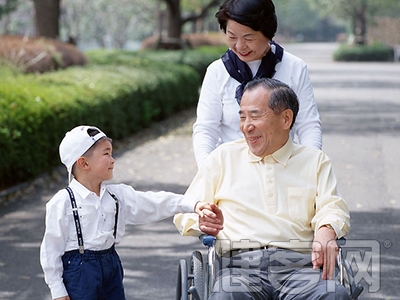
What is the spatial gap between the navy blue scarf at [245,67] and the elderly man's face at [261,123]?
44 centimetres

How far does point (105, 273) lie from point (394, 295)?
245 cm

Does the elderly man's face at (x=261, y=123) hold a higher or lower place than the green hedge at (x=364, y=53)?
higher

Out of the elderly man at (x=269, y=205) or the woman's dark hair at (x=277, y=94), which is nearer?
the elderly man at (x=269, y=205)

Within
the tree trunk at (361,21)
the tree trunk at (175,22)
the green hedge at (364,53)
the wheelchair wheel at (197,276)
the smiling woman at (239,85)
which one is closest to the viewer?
the wheelchair wheel at (197,276)

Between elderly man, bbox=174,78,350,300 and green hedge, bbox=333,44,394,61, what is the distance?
3919 centimetres

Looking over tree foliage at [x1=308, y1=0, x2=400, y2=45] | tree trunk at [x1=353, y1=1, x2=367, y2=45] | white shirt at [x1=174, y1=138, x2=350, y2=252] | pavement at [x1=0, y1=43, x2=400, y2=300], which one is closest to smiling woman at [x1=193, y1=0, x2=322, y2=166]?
white shirt at [x1=174, y1=138, x2=350, y2=252]

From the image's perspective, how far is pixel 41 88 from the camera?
9992mm

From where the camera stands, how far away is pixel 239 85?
399 centimetres

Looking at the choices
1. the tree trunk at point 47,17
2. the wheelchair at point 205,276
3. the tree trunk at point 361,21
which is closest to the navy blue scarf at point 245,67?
the wheelchair at point 205,276

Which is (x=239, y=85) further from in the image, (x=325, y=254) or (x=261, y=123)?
(x=325, y=254)

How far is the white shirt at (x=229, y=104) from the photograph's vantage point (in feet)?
13.2

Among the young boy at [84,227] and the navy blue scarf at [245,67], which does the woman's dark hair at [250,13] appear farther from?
the young boy at [84,227]

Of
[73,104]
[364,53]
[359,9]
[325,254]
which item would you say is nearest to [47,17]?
[73,104]

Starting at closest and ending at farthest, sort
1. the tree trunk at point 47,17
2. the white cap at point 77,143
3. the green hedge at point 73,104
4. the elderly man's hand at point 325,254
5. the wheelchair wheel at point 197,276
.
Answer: the elderly man's hand at point 325,254, the white cap at point 77,143, the wheelchair wheel at point 197,276, the green hedge at point 73,104, the tree trunk at point 47,17
